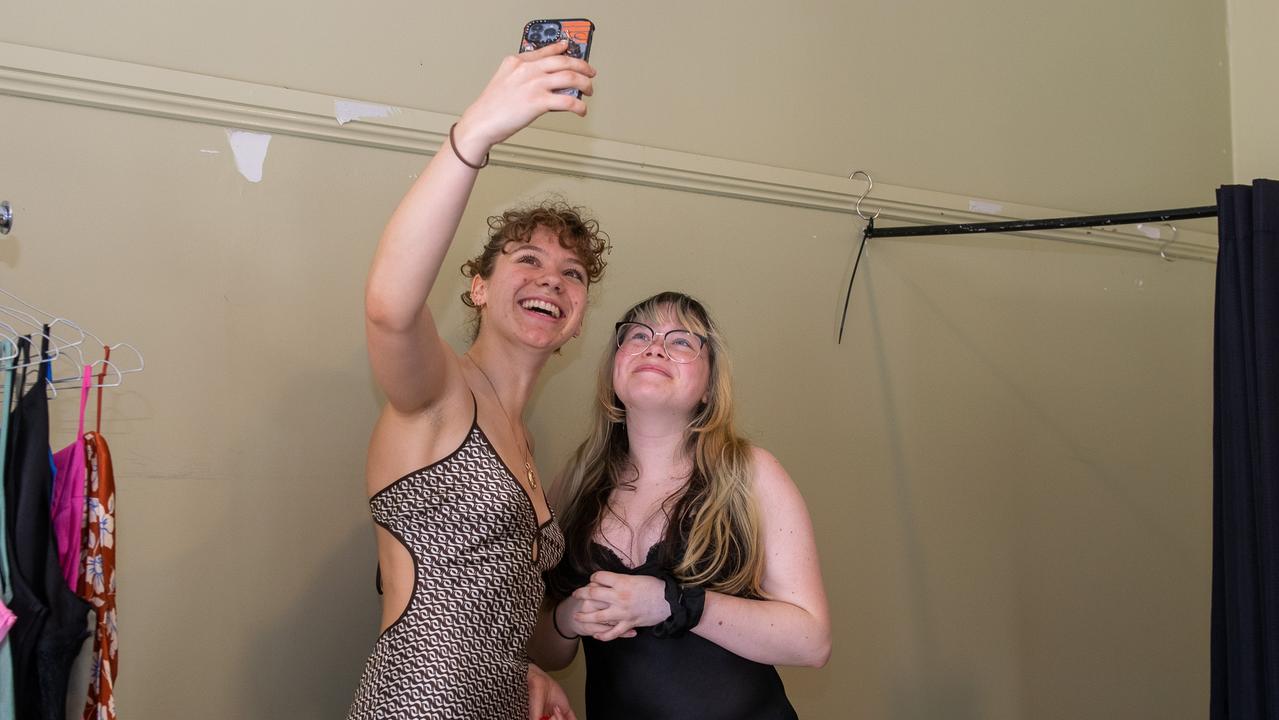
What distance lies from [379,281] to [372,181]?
2.88ft

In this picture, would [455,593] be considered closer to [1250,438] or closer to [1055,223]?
[1250,438]

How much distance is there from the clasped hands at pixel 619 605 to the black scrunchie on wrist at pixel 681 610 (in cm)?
1

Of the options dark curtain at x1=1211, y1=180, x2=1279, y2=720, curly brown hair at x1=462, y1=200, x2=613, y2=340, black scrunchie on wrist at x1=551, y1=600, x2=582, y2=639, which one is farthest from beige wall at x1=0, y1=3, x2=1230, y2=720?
dark curtain at x1=1211, y1=180, x2=1279, y2=720

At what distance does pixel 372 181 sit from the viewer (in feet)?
7.01

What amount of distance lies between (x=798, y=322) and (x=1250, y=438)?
1080 millimetres

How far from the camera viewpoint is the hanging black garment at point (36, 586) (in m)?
1.19

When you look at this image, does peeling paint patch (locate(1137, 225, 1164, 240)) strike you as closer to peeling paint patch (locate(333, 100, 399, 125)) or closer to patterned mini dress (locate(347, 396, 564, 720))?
peeling paint patch (locate(333, 100, 399, 125))

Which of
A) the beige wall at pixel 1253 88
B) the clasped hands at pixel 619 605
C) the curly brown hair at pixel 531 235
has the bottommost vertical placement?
the clasped hands at pixel 619 605

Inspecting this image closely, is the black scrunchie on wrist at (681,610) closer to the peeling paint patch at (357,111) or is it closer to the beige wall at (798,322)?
the beige wall at (798,322)

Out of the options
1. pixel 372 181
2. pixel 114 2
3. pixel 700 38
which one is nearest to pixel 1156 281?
pixel 700 38

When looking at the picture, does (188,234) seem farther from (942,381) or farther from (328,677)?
(942,381)

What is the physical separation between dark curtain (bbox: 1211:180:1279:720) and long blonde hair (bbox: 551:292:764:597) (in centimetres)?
93

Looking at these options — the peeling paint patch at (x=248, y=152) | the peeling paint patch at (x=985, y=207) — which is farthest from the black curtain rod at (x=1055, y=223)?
the peeling paint patch at (x=248, y=152)

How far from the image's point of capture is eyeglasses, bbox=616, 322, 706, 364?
188 cm
